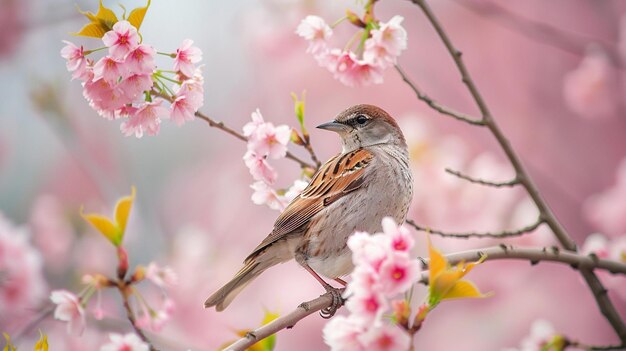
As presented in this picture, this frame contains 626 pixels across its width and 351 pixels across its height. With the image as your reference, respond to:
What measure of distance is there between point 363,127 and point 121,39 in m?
1.04

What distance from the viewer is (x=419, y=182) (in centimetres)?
352

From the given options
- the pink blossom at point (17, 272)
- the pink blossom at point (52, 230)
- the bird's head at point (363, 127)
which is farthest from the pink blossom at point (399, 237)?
the pink blossom at point (52, 230)

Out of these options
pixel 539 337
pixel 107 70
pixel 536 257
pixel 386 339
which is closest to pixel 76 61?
pixel 107 70

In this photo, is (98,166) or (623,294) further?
(98,166)

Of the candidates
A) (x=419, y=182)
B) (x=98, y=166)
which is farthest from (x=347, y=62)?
(x=98, y=166)

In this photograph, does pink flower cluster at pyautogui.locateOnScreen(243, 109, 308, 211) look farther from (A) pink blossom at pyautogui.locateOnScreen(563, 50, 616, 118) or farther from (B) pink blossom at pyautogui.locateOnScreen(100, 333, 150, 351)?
(A) pink blossom at pyautogui.locateOnScreen(563, 50, 616, 118)

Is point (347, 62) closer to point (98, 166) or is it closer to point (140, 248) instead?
point (140, 248)

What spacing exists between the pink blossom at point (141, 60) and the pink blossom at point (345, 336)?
0.66m

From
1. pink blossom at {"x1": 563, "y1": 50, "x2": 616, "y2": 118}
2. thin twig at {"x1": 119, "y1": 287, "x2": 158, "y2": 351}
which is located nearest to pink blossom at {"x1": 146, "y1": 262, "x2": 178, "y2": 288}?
thin twig at {"x1": 119, "y1": 287, "x2": 158, "y2": 351}

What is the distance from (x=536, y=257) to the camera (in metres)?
1.87

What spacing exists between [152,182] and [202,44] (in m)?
1.17

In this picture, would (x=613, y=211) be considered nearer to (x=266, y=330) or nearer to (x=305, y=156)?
(x=305, y=156)

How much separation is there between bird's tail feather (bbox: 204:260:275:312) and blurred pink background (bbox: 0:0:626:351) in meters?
1.14

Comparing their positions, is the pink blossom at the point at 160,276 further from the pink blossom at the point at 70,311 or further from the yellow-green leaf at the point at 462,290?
the yellow-green leaf at the point at 462,290
